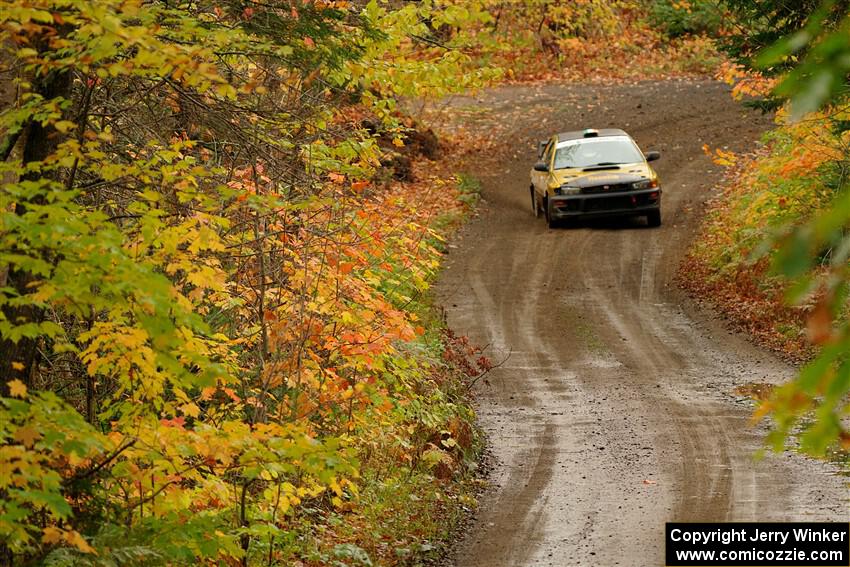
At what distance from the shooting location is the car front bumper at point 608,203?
22297 millimetres

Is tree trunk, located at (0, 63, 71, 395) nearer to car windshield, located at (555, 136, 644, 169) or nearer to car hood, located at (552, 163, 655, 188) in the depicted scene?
car hood, located at (552, 163, 655, 188)

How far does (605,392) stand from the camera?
46.3 ft

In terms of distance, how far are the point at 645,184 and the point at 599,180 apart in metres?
0.95

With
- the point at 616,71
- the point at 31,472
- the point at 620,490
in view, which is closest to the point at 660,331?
the point at 620,490

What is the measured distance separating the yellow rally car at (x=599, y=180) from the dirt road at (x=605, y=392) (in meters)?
0.66

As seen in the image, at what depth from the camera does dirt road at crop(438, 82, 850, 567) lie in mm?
9484

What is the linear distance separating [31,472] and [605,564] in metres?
4.89

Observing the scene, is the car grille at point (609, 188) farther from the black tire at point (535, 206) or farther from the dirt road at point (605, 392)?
the black tire at point (535, 206)

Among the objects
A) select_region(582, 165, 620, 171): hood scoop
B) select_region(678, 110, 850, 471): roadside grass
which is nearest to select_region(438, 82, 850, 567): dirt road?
select_region(678, 110, 850, 471): roadside grass

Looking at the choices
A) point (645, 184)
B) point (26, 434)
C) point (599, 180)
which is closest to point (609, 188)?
point (599, 180)

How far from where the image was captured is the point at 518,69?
1575 inches

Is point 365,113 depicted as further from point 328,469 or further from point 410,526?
point 328,469

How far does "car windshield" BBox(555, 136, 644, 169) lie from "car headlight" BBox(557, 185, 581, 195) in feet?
1.40

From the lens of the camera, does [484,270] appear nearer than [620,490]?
No
